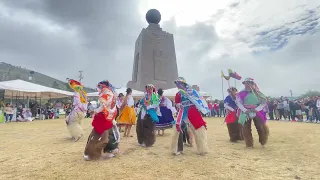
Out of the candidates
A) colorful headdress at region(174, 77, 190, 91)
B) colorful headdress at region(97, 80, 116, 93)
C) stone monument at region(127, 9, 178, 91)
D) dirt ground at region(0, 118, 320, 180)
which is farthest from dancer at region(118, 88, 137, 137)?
stone monument at region(127, 9, 178, 91)

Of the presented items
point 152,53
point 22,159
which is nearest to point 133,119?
point 22,159

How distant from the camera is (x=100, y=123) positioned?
4449 mm

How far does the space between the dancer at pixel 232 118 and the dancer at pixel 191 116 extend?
7.23ft

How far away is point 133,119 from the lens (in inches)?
299

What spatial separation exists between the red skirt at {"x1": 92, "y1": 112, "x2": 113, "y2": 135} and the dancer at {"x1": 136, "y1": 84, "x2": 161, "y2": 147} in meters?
1.57

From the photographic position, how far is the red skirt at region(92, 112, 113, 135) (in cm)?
441

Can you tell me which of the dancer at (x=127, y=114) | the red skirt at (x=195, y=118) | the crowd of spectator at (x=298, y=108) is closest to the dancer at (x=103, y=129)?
the red skirt at (x=195, y=118)

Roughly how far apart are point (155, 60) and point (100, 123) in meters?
24.4

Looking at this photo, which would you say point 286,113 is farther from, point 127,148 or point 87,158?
point 87,158

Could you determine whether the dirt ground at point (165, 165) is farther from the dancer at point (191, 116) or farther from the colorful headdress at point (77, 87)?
the colorful headdress at point (77, 87)

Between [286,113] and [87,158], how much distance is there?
17015 mm

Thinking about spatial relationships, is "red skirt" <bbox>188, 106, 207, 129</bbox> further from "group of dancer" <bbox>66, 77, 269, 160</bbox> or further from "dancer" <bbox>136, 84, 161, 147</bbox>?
"dancer" <bbox>136, 84, 161, 147</bbox>

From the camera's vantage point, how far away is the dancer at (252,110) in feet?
18.5

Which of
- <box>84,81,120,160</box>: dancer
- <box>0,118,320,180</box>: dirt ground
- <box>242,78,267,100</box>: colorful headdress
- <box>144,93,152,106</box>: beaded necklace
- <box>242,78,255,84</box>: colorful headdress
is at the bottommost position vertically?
<box>0,118,320,180</box>: dirt ground
